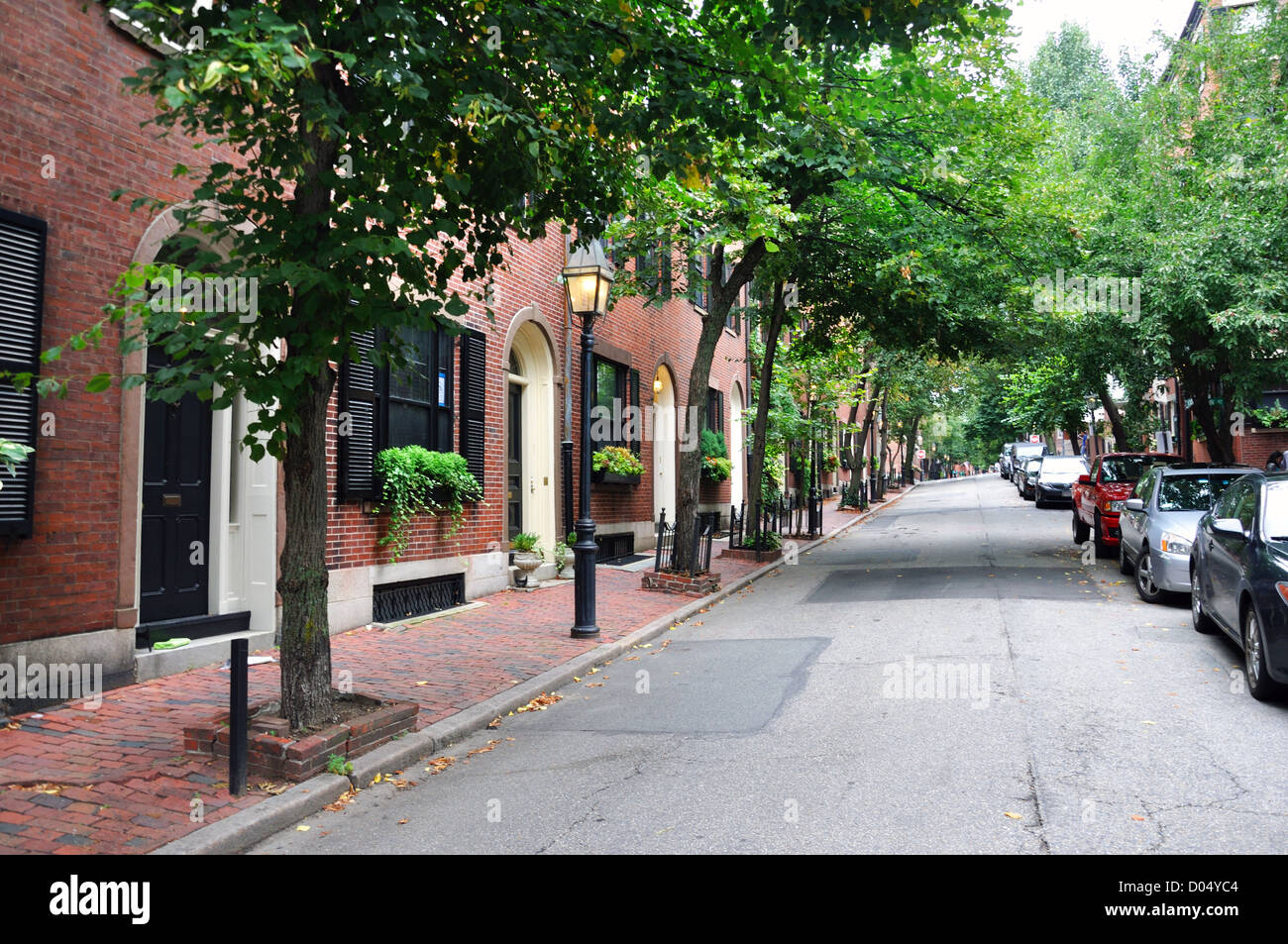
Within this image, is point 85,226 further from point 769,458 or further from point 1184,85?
point 769,458

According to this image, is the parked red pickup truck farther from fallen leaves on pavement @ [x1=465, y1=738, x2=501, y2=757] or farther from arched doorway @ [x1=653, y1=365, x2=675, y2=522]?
fallen leaves on pavement @ [x1=465, y1=738, x2=501, y2=757]

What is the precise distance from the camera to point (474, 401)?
1223 cm

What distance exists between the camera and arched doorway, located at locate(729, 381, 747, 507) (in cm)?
2642

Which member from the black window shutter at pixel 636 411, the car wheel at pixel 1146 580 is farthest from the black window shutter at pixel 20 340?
the black window shutter at pixel 636 411

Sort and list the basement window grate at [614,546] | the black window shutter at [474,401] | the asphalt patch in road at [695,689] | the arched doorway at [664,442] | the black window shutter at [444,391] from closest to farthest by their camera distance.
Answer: the asphalt patch in road at [695,689] < the black window shutter at [444,391] < the black window shutter at [474,401] < the basement window grate at [614,546] < the arched doorway at [664,442]

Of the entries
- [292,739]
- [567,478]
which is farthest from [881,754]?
[567,478]

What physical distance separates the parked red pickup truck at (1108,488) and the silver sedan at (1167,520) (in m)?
3.48

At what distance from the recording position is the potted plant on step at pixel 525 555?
43.6 ft

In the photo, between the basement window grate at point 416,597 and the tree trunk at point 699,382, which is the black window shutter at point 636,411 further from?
the basement window grate at point 416,597

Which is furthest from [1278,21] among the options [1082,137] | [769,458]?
[769,458]

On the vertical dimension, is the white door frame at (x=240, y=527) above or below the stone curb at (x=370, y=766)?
above

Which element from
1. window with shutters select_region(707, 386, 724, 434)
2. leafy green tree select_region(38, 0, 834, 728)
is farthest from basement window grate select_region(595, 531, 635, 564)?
leafy green tree select_region(38, 0, 834, 728)

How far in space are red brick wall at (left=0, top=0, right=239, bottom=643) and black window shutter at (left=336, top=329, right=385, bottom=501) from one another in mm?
2729

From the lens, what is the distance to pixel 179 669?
7699 mm
